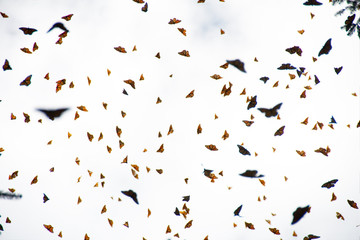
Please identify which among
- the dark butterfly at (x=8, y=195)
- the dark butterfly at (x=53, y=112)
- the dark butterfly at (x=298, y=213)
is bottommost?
the dark butterfly at (x=298, y=213)

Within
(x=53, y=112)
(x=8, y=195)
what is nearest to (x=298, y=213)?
(x=8, y=195)

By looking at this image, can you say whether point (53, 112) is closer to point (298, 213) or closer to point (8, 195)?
point (8, 195)

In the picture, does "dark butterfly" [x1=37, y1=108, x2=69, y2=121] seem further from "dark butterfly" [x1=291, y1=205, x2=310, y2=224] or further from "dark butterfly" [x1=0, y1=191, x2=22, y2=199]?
"dark butterfly" [x1=291, y1=205, x2=310, y2=224]

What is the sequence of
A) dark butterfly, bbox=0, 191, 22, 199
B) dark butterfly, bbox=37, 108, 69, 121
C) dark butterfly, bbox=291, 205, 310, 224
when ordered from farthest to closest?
1. dark butterfly, bbox=291, 205, 310, 224
2. dark butterfly, bbox=37, 108, 69, 121
3. dark butterfly, bbox=0, 191, 22, 199

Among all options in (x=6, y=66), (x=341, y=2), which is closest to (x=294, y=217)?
(x=341, y=2)

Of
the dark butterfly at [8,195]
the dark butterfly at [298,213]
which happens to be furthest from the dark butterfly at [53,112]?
the dark butterfly at [298,213]

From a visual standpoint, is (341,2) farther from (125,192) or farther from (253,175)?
(125,192)

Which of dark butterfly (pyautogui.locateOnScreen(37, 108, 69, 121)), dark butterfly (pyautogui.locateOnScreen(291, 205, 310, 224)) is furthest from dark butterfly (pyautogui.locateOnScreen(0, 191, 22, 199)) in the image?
dark butterfly (pyautogui.locateOnScreen(291, 205, 310, 224))

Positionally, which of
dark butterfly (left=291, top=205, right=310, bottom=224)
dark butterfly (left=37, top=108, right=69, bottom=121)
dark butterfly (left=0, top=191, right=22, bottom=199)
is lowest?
dark butterfly (left=291, top=205, right=310, bottom=224)

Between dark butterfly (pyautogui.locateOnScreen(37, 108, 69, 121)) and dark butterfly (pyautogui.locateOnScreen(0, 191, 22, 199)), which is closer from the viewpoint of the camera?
dark butterfly (pyautogui.locateOnScreen(0, 191, 22, 199))

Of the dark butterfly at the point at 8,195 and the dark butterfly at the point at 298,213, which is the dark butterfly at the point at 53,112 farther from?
the dark butterfly at the point at 298,213

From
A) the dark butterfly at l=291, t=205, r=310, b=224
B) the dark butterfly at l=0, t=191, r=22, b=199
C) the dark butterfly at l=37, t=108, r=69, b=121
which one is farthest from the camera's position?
the dark butterfly at l=291, t=205, r=310, b=224
